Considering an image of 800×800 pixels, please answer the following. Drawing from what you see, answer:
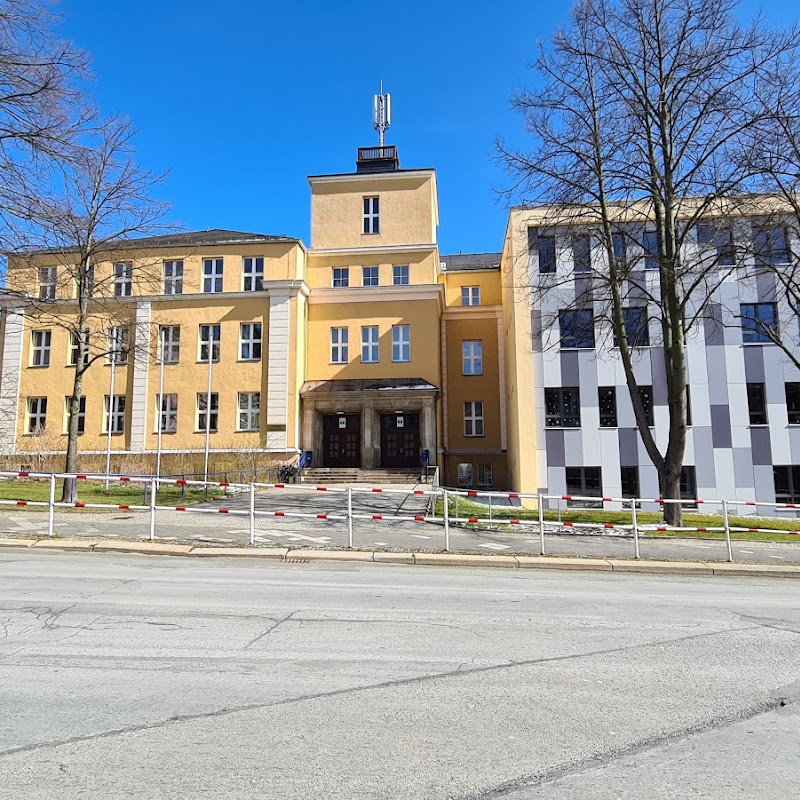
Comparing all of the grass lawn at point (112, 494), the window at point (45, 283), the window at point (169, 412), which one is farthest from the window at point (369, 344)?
the window at point (45, 283)

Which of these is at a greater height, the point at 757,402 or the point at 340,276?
the point at 340,276

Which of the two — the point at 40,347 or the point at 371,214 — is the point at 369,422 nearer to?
the point at 371,214

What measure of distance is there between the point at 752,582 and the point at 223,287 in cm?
2999

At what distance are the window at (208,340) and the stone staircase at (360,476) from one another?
8.76m

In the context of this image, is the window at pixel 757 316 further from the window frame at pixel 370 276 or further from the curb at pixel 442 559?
the curb at pixel 442 559

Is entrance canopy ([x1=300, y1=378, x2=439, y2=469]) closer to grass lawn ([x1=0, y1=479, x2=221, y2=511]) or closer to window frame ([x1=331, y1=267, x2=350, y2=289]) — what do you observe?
window frame ([x1=331, y1=267, x2=350, y2=289])

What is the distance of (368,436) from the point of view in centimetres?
3219

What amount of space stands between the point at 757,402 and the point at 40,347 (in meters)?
39.0

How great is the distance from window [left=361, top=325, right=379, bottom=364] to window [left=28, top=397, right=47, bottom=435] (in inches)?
733

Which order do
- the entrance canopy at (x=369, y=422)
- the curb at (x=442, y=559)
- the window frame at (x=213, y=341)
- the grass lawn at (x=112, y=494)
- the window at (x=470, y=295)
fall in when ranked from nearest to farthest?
the curb at (x=442, y=559)
the grass lawn at (x=112, y=494)
the entrance canopy at (x=369, y=422)
the window frame at (x=213, y=341)
the window at (x=470, y=295)

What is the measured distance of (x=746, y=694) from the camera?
14.4ft

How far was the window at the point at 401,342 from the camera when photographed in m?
33.8

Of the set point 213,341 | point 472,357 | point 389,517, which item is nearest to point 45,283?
point 389,517

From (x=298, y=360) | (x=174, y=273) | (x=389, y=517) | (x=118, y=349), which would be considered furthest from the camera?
(x=174, y=273)
